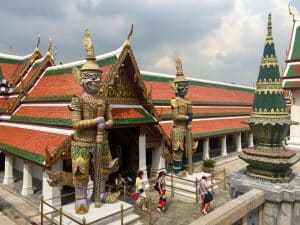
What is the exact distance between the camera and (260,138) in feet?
17.7

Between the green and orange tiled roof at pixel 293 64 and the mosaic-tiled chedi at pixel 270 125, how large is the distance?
2224 cm

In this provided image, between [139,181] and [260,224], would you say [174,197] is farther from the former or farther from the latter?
[260,224]

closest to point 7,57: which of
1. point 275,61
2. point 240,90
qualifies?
point 275,61

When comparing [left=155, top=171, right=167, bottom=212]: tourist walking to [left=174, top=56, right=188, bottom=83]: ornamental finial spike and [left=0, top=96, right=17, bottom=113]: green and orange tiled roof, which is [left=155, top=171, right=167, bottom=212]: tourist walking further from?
[left=0, top=96, right=17, bottom=113]: green and orange tiled roof

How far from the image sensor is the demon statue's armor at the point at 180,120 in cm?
1388

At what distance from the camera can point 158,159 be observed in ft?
51.7

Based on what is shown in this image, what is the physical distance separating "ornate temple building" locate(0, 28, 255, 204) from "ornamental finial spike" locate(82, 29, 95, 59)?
2.18m

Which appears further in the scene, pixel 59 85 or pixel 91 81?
pixel 59 85

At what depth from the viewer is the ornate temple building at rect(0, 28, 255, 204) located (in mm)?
11469

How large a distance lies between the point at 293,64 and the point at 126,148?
18.9 m

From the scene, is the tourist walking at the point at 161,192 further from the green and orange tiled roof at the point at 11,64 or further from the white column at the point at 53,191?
the green and orange tiled roof at the point at 11,64

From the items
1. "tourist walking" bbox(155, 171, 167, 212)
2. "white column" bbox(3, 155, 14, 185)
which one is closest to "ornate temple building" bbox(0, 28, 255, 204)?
"white column" bbox(3, 155, 14, 185)

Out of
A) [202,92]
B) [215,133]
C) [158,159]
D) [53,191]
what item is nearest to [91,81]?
[53,191]

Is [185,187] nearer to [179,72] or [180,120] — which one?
[180,120]
